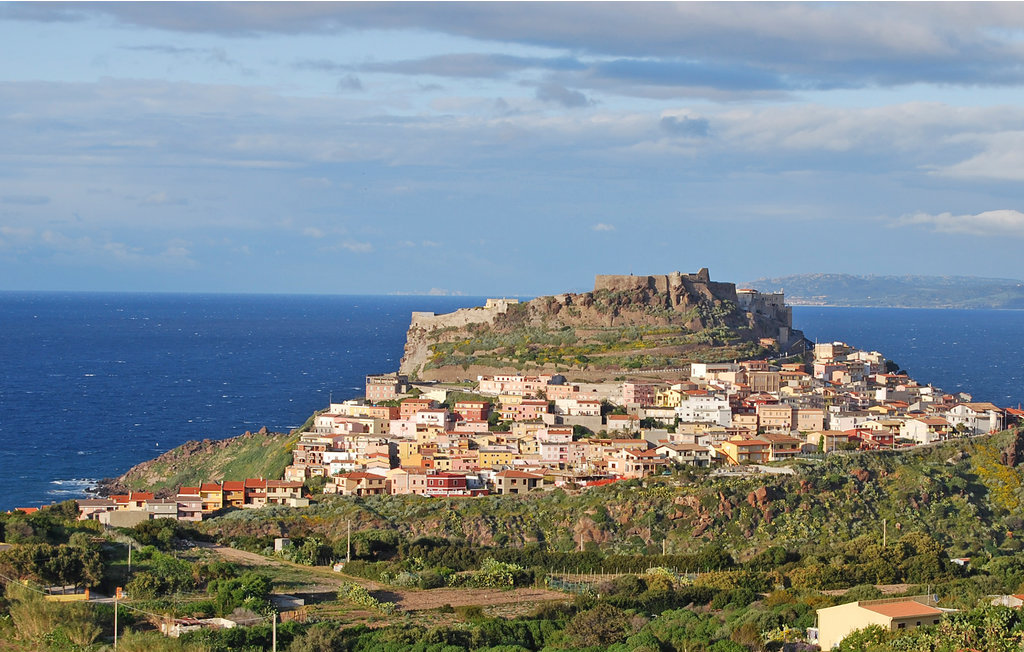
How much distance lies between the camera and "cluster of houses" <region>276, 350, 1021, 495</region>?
1928 inches

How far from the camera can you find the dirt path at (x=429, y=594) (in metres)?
33.7

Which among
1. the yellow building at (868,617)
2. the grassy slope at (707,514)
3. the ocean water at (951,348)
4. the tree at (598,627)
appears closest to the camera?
the yellow building at (868,617)

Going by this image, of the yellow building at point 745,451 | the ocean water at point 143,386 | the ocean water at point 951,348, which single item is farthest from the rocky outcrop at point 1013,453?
the ocean water at point 143,386

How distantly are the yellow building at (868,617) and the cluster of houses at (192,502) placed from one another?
22515 millimetres

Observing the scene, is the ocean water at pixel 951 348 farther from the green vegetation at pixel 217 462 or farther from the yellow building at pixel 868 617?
the yellow building at pixel 868 617

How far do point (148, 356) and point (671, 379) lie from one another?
6585 cm

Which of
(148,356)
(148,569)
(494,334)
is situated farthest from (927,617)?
(148,356)

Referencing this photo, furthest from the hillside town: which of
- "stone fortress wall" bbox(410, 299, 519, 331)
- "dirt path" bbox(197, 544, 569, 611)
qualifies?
"stone fortress wall" bbox(410, 299, 519, 331)

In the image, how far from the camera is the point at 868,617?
27938 millimetres

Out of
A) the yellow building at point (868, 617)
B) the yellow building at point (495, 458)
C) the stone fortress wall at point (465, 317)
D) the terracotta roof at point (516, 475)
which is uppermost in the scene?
the stone fortress wall at point (465, 317)

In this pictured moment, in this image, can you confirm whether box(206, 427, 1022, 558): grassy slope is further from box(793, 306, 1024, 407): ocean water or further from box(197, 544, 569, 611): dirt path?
box(793, 306, 1024, 407): ocean water

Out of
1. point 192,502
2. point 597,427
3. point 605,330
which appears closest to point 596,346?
point 605,330

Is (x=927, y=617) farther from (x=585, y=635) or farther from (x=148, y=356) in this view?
(x=148, y=356)

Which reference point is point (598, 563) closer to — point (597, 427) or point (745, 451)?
point (745, 451)
